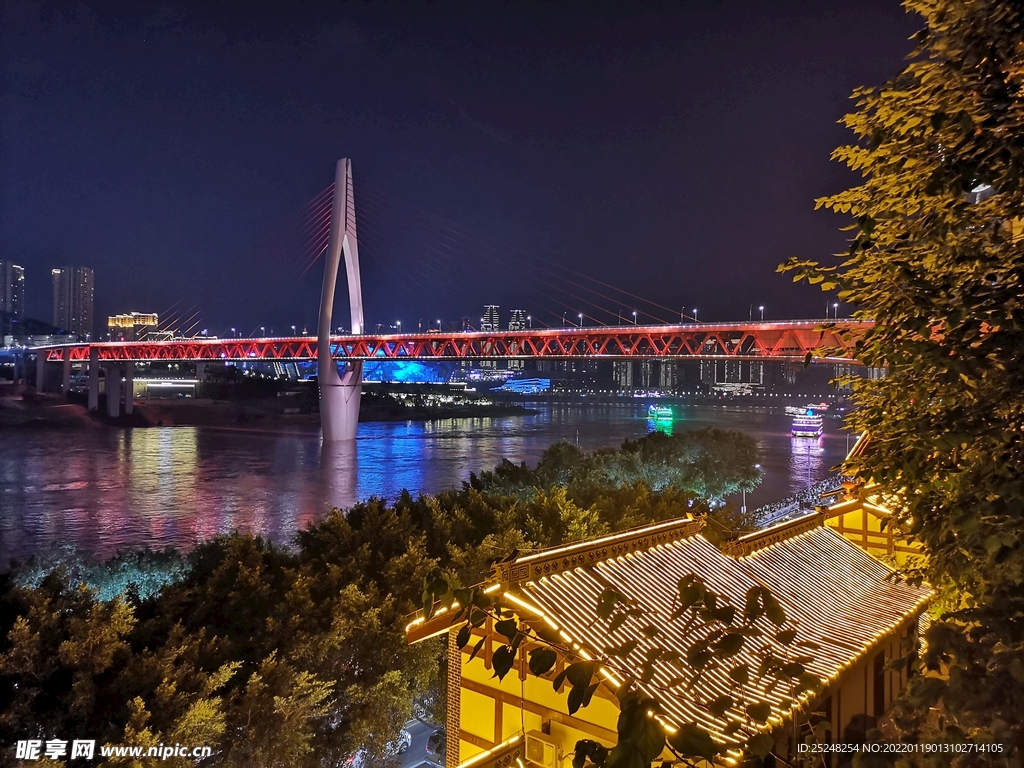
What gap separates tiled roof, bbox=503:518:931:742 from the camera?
10.7ft

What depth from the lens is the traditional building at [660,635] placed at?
329 centimetres

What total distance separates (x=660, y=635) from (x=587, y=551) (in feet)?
2.94

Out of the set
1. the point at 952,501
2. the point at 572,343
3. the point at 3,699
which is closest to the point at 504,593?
the point at 952,501

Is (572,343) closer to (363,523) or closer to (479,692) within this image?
(363,523)

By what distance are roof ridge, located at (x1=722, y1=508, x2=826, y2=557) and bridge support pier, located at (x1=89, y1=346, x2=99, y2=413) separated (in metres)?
38.4


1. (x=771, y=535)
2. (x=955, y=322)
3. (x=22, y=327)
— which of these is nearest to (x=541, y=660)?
(x=955, y=322)

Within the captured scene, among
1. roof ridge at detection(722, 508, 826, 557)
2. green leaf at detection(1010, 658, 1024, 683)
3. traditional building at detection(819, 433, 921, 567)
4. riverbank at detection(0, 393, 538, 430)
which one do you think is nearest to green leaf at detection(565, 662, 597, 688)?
green leaf at detection(1010, 658, 1024, 683)

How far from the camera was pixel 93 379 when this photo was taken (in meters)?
36.5

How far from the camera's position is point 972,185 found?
78.2 inches

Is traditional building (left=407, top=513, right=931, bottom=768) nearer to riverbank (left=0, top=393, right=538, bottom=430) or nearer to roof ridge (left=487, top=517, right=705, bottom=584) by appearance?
roof ridge (left=487, top=517, right=705, bottom=584)

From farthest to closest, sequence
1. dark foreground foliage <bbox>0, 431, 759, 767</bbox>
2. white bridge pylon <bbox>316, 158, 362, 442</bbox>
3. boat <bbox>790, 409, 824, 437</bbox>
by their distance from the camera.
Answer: boat <bbox>790, 409, 824, 437</bbox> < white bridge pylon <bbox>316, 158, 362, 442</bbox> < dark foreground foliage <bbox>0, 431, 759, 767</bbox>

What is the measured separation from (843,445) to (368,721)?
109 feet

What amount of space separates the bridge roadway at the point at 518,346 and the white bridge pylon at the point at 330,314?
2.83 ft

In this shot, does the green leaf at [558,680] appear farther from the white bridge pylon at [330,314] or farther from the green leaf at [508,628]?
the white bridge pylon at [330,314]
